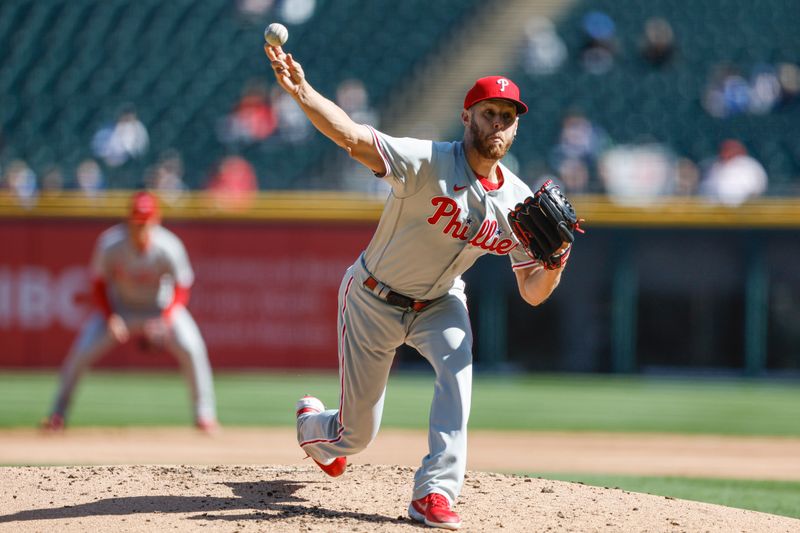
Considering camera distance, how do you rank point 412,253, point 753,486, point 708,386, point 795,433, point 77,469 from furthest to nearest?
point 708,386 → point 795,433 → point 753,486 → point 77,469 → point 412,253

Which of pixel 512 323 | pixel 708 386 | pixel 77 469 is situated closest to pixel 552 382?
pixel 512 323

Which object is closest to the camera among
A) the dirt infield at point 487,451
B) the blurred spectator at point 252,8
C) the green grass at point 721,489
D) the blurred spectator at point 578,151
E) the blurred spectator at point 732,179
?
the green grass at point 721,489

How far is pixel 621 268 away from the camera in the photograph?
48.6ft

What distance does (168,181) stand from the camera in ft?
48.6

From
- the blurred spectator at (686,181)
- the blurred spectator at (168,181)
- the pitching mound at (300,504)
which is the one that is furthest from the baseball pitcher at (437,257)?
the blurred spectator at (686,181)

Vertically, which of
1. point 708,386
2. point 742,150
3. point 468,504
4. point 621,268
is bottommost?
point 468,504

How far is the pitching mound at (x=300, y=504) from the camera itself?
478 centimetres

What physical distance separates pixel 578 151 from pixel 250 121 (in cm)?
456

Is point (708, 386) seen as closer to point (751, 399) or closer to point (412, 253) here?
point (751, 399)

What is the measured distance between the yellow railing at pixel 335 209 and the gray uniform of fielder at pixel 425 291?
9.19 m

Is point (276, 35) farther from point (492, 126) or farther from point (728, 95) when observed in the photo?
point (728, 95)

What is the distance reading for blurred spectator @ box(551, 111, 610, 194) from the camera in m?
14.8

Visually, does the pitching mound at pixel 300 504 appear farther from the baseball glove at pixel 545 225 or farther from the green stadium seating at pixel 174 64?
the green stadium seating at pixel 174 64

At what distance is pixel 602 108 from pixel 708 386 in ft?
14.4
